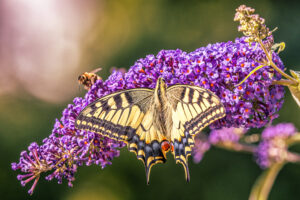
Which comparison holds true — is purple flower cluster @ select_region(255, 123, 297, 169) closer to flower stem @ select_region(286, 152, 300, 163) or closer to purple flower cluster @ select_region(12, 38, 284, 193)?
flower stem @ select_region(286, 152, 300, 163)

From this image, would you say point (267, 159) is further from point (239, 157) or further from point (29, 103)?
point (29, 103)

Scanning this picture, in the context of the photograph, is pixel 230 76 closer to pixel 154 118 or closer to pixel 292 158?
pixel 154 118

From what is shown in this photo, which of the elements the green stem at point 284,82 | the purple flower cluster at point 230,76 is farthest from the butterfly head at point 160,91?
the green stem at point 284,82

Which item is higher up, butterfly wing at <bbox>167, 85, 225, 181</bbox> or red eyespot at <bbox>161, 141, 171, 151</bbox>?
butterfly wing at <bbox>167, 85, 225, 181</bbox>

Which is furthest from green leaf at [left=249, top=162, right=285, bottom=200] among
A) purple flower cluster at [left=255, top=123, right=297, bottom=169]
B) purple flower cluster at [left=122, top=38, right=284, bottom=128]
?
purple flower cluster at [left=122, top=38, right=284, bottom=128]

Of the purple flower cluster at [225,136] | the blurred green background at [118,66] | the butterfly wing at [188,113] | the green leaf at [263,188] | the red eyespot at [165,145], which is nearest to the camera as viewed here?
the butterfly wing at [188,113]

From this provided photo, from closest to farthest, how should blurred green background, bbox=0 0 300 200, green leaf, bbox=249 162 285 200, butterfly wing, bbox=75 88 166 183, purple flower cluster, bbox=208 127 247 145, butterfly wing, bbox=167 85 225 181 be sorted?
1. butterfly wing, bbox=167 85 225 181
2. butterfly wing, bbox=75 88 166 183
3. green leaf, bbox=249 162 285 200
4. purple flower cluster, bbox=208 127 247 145
5. blurred green background, bbox=0 0 300 200

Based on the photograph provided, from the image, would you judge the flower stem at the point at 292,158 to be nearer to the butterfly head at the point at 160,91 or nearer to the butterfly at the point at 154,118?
the butterfly at the point at 154,118
